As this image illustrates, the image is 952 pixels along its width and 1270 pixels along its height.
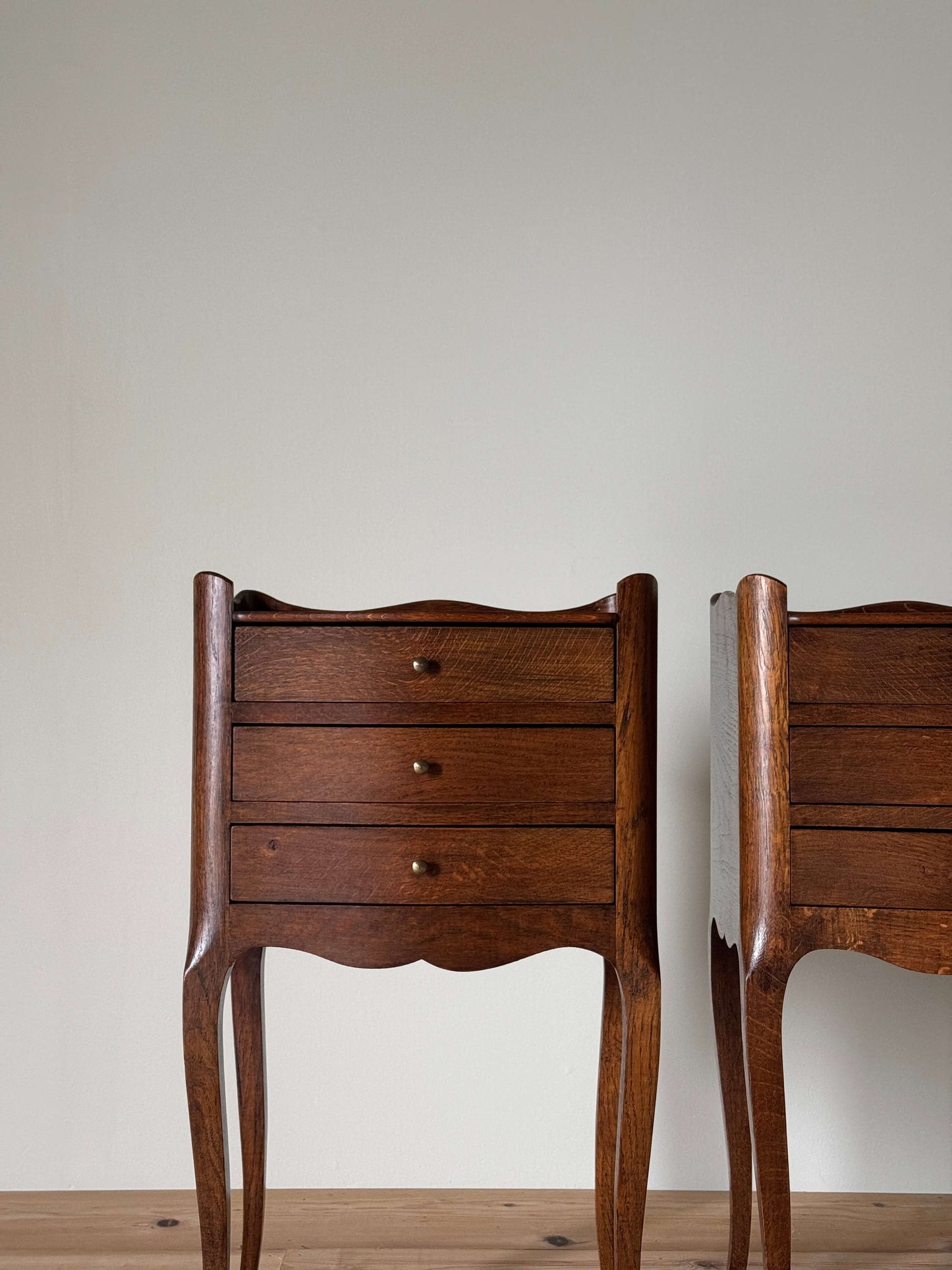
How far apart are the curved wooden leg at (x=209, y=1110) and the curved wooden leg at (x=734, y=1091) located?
639 millimetres

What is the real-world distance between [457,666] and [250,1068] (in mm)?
642

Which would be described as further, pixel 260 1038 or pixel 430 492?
pixel 430 492

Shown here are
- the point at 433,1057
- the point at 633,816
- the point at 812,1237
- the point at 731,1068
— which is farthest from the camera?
the point at 433,1057

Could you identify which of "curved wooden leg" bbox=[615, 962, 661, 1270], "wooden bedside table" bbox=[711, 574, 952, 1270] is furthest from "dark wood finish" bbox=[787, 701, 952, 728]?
"curved wooden leg" bbox=[615, 962, 661, 1270]

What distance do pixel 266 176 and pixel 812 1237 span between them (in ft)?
Answer: 5.95

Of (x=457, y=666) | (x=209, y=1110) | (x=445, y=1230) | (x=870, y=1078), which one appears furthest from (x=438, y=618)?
(x=870, y=1078)

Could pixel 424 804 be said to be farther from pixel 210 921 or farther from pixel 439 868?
pixel 210 921

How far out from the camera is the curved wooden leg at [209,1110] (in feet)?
3.63

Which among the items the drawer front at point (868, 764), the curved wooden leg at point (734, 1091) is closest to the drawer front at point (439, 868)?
the drawer front at point (868, 764)

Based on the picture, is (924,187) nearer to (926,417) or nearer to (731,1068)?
(926,417)

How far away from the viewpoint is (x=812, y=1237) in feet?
4.89

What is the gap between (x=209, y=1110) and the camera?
1.12 metres

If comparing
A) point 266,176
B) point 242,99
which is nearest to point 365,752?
point 266,176

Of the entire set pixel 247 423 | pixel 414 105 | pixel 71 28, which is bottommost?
pixel 247 423
